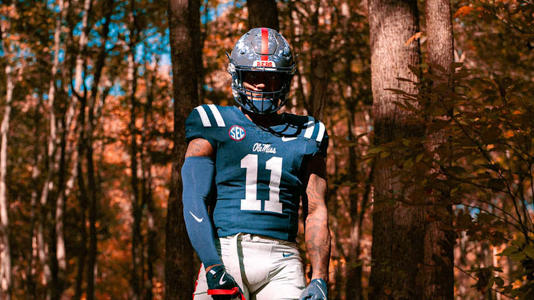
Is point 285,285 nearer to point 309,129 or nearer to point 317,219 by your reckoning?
point 317,219

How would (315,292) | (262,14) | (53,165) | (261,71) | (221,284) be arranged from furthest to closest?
(53,165), (262,14), (261,71), (315,292), (221,284)

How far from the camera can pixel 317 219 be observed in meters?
3.25

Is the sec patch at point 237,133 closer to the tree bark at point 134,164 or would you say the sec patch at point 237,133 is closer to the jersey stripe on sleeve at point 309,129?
the jersey stripe on sleeve at point 309,129

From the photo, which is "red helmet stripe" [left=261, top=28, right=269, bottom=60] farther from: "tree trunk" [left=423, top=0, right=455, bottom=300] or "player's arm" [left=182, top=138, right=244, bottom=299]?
"tree trunk" [left=423, top=0, right=455, bottom=300]

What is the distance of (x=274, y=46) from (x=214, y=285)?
1235 mm

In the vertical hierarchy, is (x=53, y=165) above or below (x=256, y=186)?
above

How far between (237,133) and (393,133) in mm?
4006

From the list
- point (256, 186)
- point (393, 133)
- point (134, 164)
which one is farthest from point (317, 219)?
point (134, 164)

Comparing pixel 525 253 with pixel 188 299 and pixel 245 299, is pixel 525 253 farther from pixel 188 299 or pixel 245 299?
pixel 188 299

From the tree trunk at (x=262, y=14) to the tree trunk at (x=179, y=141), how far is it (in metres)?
0.84

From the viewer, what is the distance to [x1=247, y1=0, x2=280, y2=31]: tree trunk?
7816 mm

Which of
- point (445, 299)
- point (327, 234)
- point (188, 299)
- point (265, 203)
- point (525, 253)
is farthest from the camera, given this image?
point (188, 299)

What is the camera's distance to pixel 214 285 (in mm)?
2801

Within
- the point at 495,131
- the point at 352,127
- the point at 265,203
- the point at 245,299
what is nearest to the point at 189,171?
the point at 265,203
